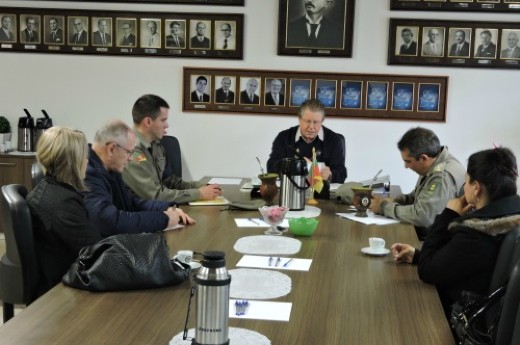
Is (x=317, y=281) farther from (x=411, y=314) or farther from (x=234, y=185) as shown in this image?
(x=234, y=185)

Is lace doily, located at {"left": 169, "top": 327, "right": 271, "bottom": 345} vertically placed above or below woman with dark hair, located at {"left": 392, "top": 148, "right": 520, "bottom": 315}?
below

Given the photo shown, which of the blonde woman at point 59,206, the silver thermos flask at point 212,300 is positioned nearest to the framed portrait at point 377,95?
the blonde woman at point 59,206

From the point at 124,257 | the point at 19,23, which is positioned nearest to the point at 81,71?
the point at 19,23

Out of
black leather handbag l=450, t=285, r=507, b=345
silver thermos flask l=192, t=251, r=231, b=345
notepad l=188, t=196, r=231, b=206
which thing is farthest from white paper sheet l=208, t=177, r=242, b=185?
silver thermos flask l=192, t=251, r=231, b=345

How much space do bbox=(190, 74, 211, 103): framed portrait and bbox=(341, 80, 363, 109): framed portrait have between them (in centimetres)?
113

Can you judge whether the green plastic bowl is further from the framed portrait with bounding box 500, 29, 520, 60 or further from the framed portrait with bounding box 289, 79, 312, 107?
the framed portrait with bounding box 500, 29, 520, 60

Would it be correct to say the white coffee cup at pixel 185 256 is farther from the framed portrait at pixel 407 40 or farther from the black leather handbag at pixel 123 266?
the framed portrait at pixel 407 40

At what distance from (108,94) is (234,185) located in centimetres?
182

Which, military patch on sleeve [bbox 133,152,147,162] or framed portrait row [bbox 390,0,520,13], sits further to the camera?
framed portrait row [bbox 390,0,520,13]

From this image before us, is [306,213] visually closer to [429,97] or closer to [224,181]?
[224,181]

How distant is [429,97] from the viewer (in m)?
5.29

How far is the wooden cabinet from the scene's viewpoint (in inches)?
210

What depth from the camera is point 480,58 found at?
205 inches

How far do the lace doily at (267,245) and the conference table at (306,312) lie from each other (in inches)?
2.4
